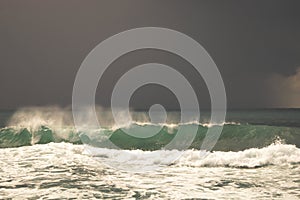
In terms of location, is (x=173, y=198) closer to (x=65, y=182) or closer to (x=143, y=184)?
(x=143, y=184)

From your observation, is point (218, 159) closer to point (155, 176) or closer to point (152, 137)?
point (155, 176)

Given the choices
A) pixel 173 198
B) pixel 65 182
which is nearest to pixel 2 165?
pixel 65 182

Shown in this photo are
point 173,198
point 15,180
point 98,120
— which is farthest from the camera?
point 98,120

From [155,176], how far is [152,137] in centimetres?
1167

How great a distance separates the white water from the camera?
28.2 ft

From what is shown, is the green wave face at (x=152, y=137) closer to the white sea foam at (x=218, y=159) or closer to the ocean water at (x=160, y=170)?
the ocean water at (x=160, y=170)

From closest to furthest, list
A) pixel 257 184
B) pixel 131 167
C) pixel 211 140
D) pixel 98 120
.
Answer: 1. pixel 257 184
2. pixel 131 167
3. pixel 211 140
4. pixel 98 120

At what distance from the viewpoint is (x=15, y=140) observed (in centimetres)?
2342

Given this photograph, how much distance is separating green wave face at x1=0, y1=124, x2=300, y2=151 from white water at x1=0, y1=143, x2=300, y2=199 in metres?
5.26

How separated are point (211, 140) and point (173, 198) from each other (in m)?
13.5

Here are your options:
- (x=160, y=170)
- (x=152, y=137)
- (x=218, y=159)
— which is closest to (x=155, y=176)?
(x=160, y=170)

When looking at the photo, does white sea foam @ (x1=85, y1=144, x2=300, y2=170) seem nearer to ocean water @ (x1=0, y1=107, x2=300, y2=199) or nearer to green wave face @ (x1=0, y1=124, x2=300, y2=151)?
ocean water @ (x1=0, y1=107, x2=300, y2=199)

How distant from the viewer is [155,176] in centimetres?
1092

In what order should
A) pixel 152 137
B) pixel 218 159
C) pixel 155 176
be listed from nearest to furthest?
1. pixel 155 176
2. pixel 218 159
3. pixel 152 137
